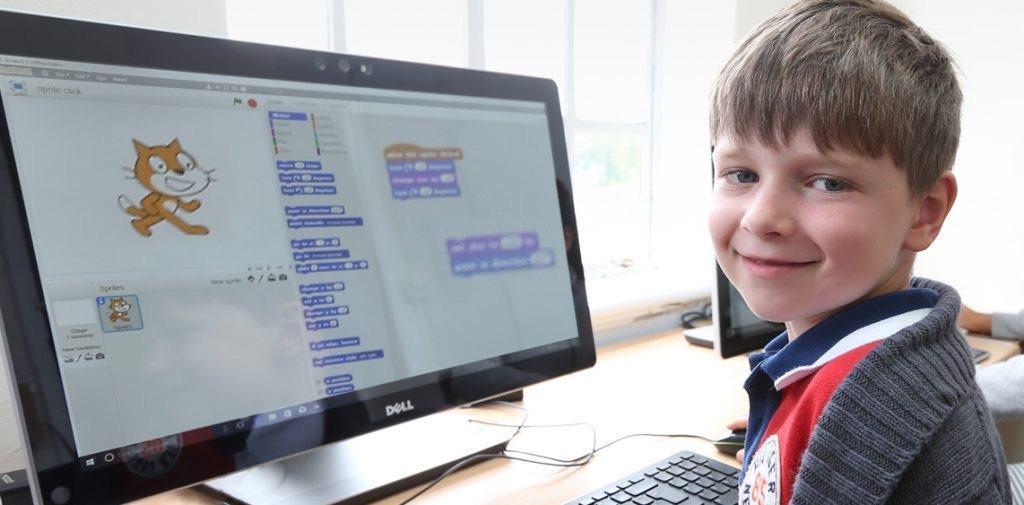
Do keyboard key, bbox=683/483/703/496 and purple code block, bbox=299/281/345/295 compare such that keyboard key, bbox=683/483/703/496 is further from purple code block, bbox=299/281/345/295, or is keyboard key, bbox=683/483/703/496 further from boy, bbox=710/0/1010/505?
purple code block, bbox=299/281/345/295

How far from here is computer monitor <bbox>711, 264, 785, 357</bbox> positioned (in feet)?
3.68

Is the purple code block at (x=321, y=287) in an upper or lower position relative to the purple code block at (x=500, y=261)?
upper

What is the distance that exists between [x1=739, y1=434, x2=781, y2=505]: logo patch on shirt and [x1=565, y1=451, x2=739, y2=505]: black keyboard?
0.18 ft

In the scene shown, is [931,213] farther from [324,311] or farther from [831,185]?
[324,311]

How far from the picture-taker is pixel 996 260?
6.21ft

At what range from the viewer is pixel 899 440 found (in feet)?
1.52

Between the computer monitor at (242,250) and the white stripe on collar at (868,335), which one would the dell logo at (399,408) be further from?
the white stripe on collar at (868,335)

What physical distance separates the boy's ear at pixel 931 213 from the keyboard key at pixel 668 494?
1.00ft

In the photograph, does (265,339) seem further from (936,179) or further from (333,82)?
(936,179)

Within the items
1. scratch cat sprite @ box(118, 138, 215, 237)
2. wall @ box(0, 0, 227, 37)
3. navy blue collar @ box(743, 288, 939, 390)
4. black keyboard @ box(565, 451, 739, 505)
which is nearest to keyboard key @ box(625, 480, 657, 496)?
black keyboard @ box(565, 451, 739, 505)

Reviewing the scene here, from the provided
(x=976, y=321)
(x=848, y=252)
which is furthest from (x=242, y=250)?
(x=976, y=321)

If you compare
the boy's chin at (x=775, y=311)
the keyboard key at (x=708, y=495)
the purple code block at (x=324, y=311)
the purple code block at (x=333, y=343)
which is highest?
the purple code block at (x=324, y=311)

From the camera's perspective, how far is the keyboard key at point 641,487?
65cm

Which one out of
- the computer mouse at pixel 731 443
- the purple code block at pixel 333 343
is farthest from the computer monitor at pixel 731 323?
the purple code block at pixel 333 343
